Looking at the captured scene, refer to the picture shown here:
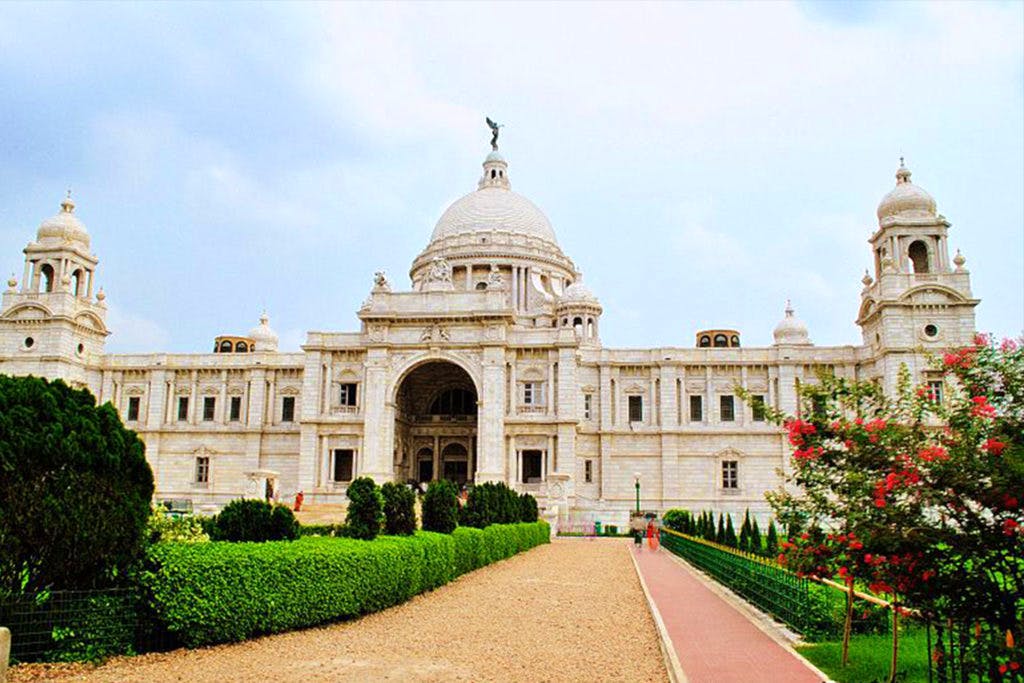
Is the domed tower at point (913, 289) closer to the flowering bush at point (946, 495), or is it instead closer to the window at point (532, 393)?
the window at point (532, 393)

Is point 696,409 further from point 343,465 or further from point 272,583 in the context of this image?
point 272,583

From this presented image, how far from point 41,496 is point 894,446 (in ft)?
33.7

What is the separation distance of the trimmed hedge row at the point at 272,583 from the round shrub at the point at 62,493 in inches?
26.9

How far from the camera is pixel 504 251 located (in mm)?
65000

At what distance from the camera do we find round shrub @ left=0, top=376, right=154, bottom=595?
1066 centimetres

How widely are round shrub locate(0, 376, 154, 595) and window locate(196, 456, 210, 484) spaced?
152 feet

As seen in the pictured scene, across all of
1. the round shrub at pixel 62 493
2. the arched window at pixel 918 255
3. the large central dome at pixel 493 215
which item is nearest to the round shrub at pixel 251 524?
the round shrub at pixel 62 493

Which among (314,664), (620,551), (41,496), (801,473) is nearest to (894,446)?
(801,473)

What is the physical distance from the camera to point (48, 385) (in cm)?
1155

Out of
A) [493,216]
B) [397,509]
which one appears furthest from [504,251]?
[397,509]

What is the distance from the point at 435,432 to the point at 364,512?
37.5 metres

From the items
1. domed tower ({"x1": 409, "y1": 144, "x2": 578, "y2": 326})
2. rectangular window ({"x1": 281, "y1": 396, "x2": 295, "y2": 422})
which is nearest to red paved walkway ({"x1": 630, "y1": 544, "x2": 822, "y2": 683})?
rectangular window ({"x1": 281, "y1": 396, "x2": 295, "y2": 422})

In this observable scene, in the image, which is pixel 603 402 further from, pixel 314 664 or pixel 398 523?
pixel 314 664

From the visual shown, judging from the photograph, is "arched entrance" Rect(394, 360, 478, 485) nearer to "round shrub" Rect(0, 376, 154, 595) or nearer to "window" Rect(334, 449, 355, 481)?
"window" Rect(334, 449, 355, 481)
